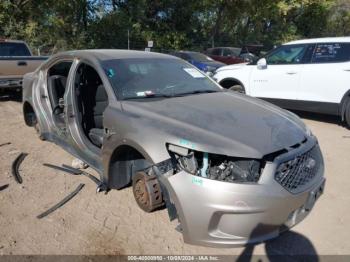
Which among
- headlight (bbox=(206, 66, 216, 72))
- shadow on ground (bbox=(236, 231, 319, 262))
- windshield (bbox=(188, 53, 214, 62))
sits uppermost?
windshield (bbox=(188, 53, 214, 62))

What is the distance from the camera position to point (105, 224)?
3318mm

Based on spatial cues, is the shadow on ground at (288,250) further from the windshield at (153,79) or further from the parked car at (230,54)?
the parked car at (230,54)

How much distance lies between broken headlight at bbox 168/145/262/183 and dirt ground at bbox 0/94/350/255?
75cm

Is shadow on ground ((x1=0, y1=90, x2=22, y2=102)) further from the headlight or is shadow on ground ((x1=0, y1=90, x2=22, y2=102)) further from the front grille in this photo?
the front grille

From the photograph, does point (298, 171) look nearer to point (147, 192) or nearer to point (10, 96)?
point (147, 192)

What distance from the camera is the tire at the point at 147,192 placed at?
3.15 meters

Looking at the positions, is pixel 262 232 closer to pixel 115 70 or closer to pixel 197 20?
pixel 115 70

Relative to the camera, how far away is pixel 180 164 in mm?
2719

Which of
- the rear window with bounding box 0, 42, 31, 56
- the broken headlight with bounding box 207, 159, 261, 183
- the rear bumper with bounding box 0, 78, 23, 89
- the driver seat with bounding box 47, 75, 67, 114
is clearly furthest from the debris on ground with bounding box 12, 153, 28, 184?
the rear window with bounding box 0, 42, 31, 56

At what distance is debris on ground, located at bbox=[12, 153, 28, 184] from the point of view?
14.1ft

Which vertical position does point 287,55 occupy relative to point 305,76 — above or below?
above

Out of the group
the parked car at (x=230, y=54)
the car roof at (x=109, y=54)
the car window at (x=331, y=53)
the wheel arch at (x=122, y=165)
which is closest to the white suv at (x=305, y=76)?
the car window at (x=331, y=53)

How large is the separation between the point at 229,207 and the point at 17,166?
11.1 feet

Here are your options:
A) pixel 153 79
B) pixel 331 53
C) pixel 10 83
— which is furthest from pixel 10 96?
pixel 331 53
